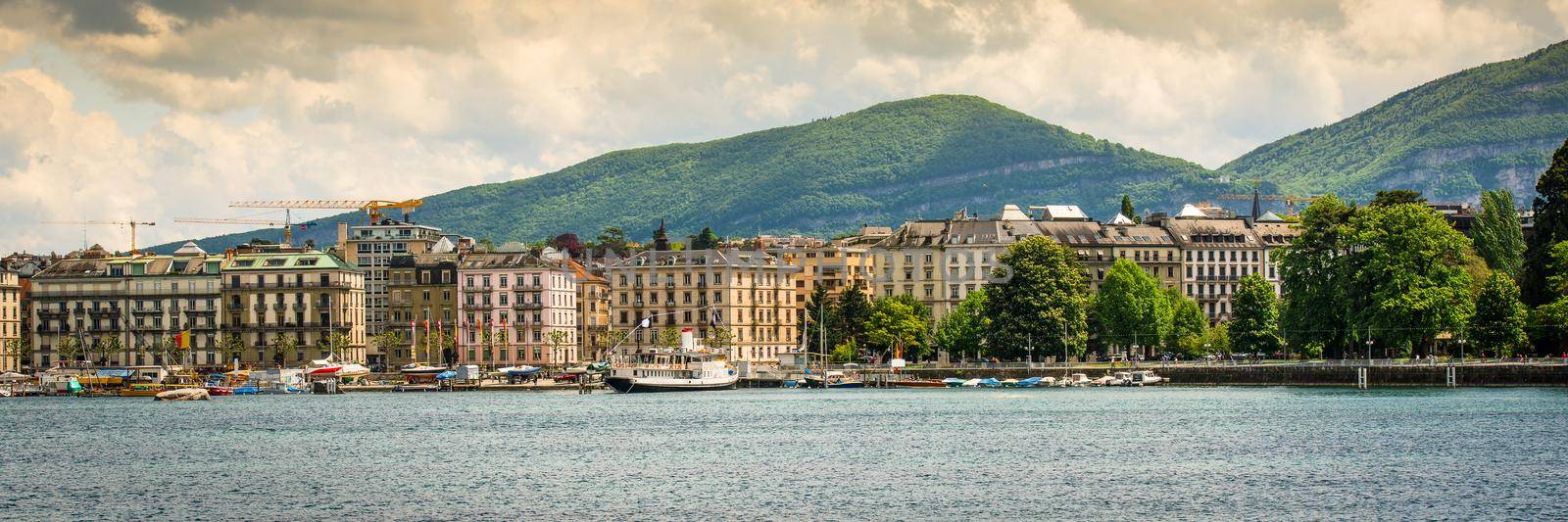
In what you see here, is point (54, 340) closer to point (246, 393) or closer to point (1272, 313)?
point (246, 393)

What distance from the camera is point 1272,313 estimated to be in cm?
15488

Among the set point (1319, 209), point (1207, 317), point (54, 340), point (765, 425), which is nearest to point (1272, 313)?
point (1319, 209)

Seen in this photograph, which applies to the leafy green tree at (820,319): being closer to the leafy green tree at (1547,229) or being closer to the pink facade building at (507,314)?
the pink facade building at (507,314)

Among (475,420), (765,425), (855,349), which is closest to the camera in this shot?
(765,425)

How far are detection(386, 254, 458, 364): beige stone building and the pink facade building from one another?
4118mm

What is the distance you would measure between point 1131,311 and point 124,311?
3875 inches

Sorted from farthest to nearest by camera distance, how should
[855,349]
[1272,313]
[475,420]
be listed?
[855,349]
[1272,313]
[475,420]

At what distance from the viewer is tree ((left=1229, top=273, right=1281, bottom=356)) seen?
6073 inches

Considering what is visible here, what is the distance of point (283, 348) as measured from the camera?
18212 centimetres

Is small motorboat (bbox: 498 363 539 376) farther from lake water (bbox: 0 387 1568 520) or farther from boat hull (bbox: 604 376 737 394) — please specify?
lake water (bbox: 0 387 1568 520)

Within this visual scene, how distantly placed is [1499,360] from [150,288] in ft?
414

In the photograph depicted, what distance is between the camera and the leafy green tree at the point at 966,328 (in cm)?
16275

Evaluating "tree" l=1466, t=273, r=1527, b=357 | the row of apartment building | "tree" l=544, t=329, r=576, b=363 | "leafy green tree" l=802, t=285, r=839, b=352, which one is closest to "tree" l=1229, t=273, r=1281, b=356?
"tree" l=1466, t=273, r=1527, b=357

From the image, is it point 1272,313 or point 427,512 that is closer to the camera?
point 427,512
